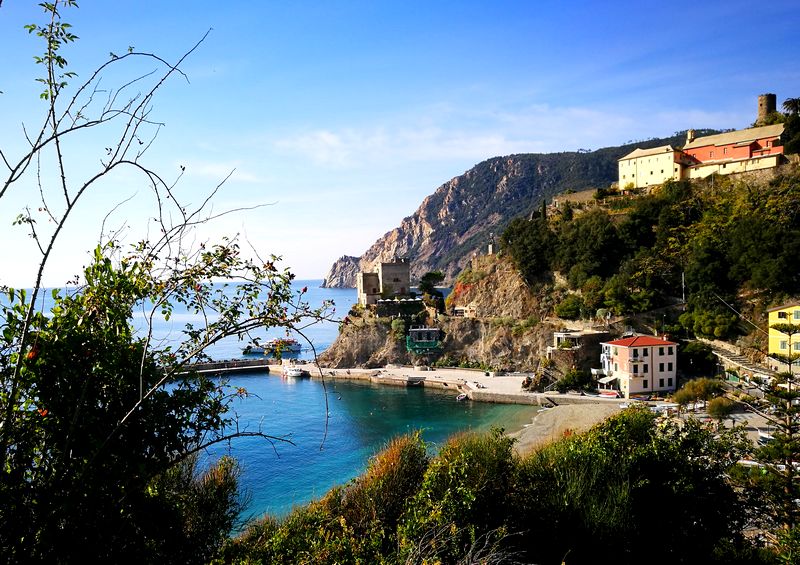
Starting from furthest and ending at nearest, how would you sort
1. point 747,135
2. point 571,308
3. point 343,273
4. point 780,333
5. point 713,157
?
point 343,273 → point 713,157 → point 747,135 → point 571,308 → point 780,333

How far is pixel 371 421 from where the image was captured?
27641 mm

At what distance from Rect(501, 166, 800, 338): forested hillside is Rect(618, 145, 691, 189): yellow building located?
240 cm

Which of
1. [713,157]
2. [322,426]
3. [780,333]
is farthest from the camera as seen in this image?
[713,157]

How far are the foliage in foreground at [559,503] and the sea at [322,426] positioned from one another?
3332 millimetres

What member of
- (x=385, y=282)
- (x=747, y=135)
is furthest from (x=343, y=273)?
(x=747, y=135)

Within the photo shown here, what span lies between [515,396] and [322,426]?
10.7 meters

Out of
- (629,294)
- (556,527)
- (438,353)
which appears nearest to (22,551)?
(556,527)

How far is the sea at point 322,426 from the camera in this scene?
18.2 m

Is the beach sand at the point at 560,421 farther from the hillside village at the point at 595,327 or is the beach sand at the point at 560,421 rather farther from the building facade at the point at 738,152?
the building facade at the point at 738,152

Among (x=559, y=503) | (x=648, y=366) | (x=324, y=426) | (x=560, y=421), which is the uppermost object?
(x=648, y=366)

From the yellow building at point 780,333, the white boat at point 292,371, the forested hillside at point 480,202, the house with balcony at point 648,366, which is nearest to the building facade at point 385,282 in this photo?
the white boat at point 292,371

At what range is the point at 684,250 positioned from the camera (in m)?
32.3

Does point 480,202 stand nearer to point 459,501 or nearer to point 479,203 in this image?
point 479,203

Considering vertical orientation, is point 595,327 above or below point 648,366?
above
